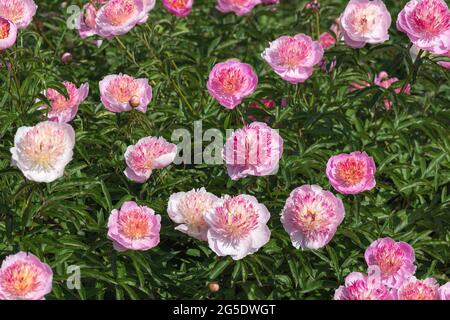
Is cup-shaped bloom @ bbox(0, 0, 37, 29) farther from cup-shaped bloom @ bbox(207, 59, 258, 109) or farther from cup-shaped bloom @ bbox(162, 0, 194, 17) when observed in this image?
cup-shaped bloom @ bbox(207, 59, 258, 109)

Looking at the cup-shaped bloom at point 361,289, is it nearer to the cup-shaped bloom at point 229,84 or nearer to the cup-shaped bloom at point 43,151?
the cup-shaped bloom at point 229,84

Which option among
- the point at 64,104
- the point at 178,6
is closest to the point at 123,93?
the point at 64,104

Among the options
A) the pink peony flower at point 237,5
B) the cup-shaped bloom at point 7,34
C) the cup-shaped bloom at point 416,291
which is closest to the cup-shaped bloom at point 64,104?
the cup-shaped bloom at point 7,34

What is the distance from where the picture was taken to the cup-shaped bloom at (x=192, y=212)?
103 inches

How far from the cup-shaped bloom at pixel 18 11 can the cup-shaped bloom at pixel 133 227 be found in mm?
901

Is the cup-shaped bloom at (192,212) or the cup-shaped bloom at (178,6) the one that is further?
the cup-shaped bloom at (178,6)

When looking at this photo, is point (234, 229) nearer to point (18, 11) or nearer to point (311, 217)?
point (311, 217)

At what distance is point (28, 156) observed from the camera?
2.53 m

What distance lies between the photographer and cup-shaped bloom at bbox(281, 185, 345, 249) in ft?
8.52

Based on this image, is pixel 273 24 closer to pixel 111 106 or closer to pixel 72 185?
pixel 111 106

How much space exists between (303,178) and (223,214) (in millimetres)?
741

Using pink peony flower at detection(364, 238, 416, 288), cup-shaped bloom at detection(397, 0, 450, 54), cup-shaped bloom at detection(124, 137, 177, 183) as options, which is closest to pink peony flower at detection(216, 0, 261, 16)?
cup-shaped bloom at detection(397, 0, 450, 54)

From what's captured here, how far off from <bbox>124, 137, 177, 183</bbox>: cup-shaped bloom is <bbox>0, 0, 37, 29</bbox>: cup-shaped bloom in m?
0.70
